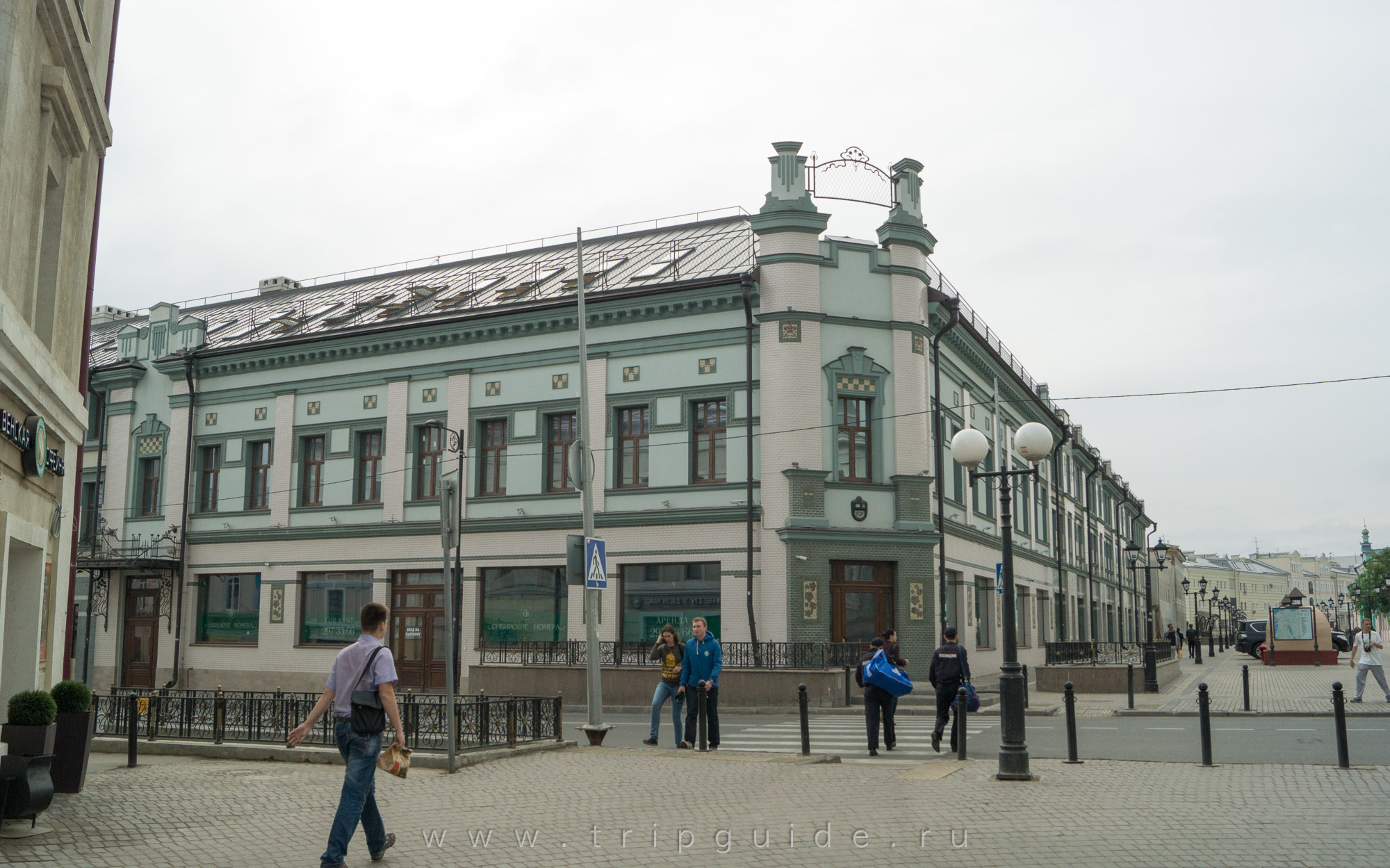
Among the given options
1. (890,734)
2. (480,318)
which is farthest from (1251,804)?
(480,318)

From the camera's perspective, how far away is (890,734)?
1576 cm

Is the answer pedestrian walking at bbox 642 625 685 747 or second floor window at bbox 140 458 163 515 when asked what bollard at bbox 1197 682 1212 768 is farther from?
second floor window at bbox 140 458 163 515

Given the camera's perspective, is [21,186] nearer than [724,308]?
Yes

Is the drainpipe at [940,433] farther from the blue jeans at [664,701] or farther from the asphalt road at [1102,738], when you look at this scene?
the blue jeans at [664,701]

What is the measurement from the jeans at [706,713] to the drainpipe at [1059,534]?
3327cm

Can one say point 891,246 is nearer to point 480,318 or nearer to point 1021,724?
point 480,318

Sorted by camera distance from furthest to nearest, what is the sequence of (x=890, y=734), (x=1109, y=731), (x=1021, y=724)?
(x=1109, y=731) → (x=890, y=734) → (x=1021, y=724)

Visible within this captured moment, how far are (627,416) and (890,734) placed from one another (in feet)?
50.4

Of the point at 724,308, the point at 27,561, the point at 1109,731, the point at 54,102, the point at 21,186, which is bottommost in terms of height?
the point at 1109,731

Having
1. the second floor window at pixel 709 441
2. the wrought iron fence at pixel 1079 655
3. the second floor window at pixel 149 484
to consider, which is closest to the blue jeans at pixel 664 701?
the second floor window at pixel 709 441

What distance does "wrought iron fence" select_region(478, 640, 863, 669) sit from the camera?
83.5ft

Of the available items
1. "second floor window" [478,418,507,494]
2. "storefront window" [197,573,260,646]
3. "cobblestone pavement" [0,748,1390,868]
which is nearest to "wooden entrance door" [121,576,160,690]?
"storefront window" [197,573,260,646]

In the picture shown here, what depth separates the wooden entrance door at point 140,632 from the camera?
1355 inches

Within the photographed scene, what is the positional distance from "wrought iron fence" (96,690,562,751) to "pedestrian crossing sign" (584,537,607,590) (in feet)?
6.51
